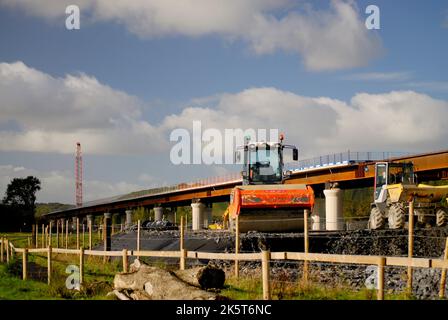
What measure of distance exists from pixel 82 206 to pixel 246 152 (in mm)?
96317

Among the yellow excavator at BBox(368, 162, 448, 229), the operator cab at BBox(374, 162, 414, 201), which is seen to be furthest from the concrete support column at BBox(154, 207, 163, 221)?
the operator cab at BBox(374, 162, 414, 201)

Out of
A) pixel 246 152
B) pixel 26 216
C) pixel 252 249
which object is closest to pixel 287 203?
pixel 252 249

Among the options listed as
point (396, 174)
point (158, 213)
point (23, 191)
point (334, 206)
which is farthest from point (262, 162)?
point (23, 191)

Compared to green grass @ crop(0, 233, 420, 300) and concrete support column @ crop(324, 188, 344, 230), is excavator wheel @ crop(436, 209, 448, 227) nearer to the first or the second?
green grass @ crop(0, 233, 420, 300)

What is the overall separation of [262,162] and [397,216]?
660cm

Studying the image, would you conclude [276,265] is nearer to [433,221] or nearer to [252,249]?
[252,249]

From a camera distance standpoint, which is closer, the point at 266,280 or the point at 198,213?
the point at 266,280

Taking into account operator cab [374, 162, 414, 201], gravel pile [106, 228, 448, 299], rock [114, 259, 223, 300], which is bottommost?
gravel pile [106, 228, 448, 299]

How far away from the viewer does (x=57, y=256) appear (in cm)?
3147

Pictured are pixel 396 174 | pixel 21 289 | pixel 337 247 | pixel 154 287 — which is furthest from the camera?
pixel 396 174

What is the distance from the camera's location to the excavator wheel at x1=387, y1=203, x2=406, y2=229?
2947 centimetres

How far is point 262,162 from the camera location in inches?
1131

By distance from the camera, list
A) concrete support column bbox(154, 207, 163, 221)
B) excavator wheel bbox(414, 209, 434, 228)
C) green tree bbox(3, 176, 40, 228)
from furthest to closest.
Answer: green tree bbox(3, 176, 40, 228) < concrete support column bbox(154, 207, 163, 221) < excavator wheel bbox(414, 209, 434, 228)

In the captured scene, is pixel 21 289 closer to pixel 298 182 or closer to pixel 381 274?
pixel 381 274
